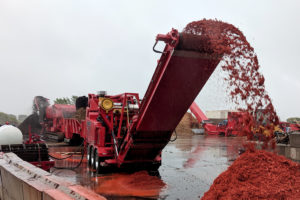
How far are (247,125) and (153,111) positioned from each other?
8.83 feet

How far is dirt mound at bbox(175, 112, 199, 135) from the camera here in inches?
1007

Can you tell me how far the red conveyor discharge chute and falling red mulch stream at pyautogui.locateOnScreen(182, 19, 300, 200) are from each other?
24 centimetres

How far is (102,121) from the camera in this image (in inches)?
340

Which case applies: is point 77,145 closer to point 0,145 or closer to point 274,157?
point 0,145

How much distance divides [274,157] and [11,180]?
4387mm

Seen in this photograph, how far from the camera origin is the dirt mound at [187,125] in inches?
1007

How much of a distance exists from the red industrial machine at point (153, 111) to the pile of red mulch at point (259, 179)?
2129 millimetres

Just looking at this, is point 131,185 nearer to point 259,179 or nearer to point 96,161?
point 96,161

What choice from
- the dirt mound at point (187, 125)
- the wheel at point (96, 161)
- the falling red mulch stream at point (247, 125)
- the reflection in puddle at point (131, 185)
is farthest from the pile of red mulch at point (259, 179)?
the dirt mound at point (187, 125)

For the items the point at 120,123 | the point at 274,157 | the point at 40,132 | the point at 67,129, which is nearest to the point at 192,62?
the point at 274,157

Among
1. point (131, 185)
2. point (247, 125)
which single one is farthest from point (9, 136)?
point (247, 125)

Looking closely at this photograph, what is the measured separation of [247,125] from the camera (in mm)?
4414

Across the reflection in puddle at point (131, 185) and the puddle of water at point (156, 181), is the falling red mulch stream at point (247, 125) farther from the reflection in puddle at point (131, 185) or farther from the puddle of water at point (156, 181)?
the reflection in puddle at point (131, 185)

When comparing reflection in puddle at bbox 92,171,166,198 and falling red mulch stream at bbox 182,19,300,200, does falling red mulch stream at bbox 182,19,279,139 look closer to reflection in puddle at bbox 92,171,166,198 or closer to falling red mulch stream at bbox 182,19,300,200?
falling red mulch stream at bbox 182,19,300,200
